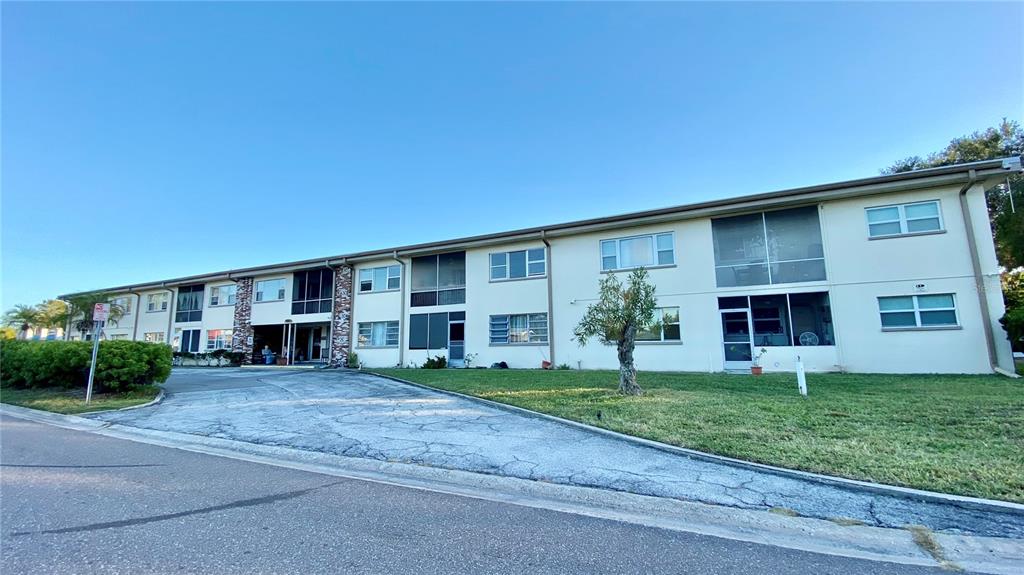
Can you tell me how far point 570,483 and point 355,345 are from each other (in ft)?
64.2

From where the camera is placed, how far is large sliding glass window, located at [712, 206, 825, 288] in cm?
1495

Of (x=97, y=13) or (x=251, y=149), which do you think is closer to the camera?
(x=97, y=13)

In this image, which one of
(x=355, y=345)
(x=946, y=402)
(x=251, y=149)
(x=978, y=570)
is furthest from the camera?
(x=355, y=345)

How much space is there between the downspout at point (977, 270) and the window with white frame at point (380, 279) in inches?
841

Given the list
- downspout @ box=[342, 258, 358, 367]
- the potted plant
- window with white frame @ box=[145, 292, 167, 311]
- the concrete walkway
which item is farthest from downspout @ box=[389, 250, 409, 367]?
window with white frame @ box=[145, 292, 167, 311]

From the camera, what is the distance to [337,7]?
15820 mm

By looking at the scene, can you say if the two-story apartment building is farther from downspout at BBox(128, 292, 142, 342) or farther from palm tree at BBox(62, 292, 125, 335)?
palm tree at BBox(62, 292, 125, 335)

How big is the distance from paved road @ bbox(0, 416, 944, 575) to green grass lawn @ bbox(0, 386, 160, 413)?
23.4ft

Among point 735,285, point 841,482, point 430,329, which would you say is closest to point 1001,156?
point 735,285

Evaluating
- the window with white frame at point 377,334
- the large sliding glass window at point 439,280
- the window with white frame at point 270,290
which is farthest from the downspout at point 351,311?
the window with white frame at point 270,290

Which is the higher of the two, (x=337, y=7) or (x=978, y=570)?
(x=337, y=7)

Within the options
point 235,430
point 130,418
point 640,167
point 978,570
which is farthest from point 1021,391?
point 130,418

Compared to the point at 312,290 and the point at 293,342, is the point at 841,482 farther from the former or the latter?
the point at 293,342

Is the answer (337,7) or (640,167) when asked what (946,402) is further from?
(337,7)
